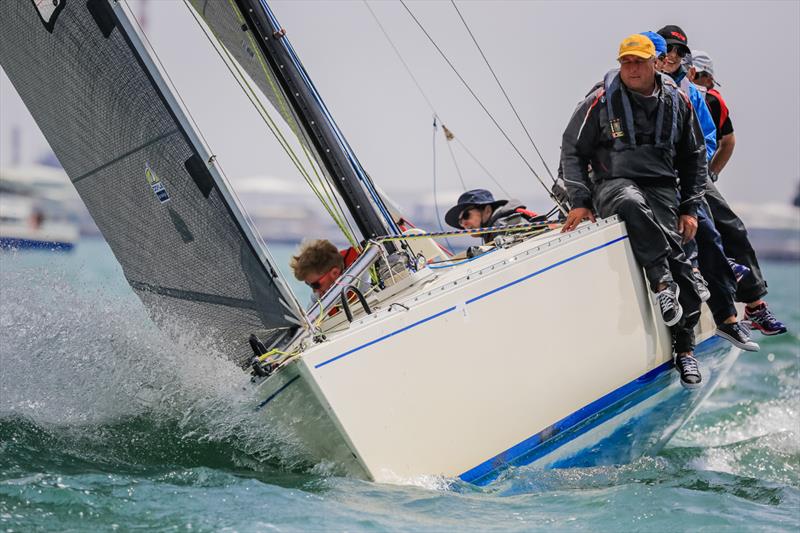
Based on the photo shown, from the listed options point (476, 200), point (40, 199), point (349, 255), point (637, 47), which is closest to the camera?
point (637, 47)

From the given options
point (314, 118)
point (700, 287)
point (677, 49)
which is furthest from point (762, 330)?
point (314, 118)

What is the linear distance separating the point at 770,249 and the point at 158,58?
5410cm

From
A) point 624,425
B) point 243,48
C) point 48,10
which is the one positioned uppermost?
point 48,10

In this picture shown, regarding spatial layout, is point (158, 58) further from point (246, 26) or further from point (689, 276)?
point (689, 276)

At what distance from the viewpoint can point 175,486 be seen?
3.32 metres

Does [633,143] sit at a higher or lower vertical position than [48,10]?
lower

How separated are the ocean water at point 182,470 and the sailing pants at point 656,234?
2.04 feet

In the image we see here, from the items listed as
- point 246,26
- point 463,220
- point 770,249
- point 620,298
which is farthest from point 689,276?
point 770,249

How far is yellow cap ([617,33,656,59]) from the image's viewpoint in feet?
12.9

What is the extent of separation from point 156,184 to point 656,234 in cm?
187

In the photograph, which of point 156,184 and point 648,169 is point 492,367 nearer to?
point 648,169

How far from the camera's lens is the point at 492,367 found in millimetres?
3617

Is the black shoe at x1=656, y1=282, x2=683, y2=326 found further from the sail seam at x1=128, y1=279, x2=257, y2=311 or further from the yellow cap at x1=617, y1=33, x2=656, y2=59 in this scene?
the sail seam at x1=128, y1=279, x2=257, y2=311

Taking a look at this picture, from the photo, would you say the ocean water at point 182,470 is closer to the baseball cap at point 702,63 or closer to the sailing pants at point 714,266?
the sailing pants at point 714,266
